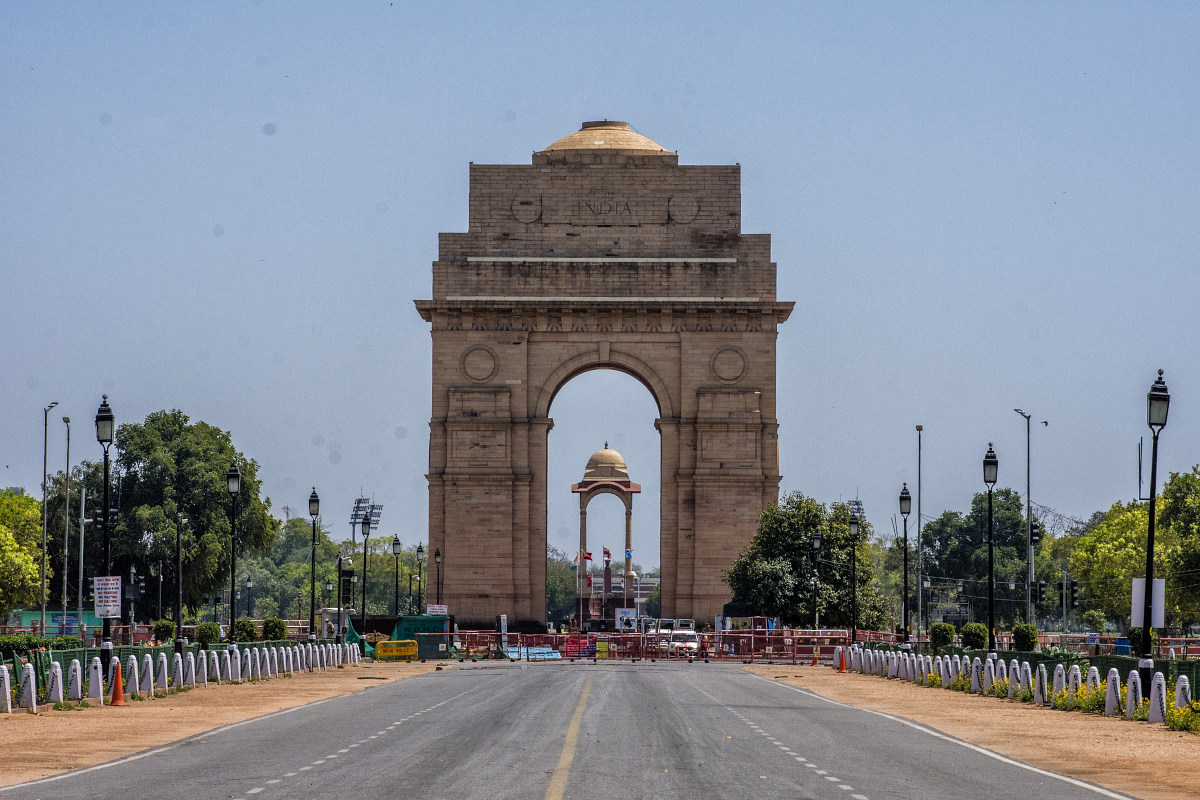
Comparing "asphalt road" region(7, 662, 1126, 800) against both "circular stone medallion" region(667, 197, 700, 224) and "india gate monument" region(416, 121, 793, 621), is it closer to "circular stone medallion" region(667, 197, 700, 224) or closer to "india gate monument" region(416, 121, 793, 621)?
"india gate monument" region(416, 121, 793, 621)

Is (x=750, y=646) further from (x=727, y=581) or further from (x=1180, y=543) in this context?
(x=1180, y=543)

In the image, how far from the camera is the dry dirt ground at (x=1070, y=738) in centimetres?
1861

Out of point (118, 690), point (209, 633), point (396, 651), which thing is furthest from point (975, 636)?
point (118, 690)

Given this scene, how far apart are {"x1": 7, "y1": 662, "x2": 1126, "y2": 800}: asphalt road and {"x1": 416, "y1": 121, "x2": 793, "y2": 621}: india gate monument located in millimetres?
45123

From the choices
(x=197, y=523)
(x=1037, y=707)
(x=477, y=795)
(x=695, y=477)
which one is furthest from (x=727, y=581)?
(x=477, y=795)

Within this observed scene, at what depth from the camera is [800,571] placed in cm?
7206

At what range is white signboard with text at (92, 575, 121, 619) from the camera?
31938mm

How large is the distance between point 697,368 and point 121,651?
48.1 m

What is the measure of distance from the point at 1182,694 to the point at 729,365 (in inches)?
2120

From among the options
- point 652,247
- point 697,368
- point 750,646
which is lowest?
point 750,646

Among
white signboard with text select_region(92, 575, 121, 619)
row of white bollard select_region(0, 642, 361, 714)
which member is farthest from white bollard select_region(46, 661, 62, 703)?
white signboard with text select_region(92, 575, 121, 619)

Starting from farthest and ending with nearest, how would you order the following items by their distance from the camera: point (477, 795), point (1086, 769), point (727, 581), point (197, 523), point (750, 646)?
point (197, 523) → point (727, 581) → point (750, 646) → point (1086, 769) → point (477, 795)

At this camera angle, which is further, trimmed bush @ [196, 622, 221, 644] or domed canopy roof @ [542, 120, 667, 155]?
domed canopy roof @ [542, 120, 667, 155]

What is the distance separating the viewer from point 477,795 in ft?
50.7
